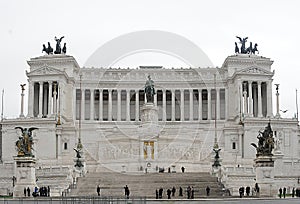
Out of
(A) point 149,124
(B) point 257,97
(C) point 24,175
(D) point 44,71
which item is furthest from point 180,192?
(B) point 257,97

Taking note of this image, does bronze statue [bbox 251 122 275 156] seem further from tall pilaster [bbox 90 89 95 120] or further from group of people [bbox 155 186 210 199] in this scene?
tall pilaster [bbox 90 89 95 120]

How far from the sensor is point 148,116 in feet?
267

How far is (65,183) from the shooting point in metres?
Result: 54.7

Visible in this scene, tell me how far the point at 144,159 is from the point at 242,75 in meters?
32.9

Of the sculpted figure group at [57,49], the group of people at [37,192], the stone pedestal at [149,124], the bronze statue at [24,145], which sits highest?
the sculpted figure group at [57,49]

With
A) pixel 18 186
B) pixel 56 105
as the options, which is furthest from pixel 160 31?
pixel 56 105

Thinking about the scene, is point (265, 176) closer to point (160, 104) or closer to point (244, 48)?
point (244, 48)

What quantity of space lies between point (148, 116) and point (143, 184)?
2772 centimetres

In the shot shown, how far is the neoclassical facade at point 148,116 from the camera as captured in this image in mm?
78312

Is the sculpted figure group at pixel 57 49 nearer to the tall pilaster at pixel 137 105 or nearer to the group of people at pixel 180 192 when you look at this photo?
the tall pilaster at pixel 137 105

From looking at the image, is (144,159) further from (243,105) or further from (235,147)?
(243,105)

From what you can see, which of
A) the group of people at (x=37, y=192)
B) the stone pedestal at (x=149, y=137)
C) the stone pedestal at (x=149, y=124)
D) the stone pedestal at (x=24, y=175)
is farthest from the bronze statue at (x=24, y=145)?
the stone pedestal at (x=149, y=124)

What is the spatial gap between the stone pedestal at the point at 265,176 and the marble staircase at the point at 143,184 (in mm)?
3514

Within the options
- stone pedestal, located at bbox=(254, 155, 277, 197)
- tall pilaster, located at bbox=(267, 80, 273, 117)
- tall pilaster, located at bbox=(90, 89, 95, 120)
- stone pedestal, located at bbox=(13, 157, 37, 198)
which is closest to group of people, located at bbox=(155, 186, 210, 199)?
stone pedestal, located at bbox=(254, 155, 277, 197)
